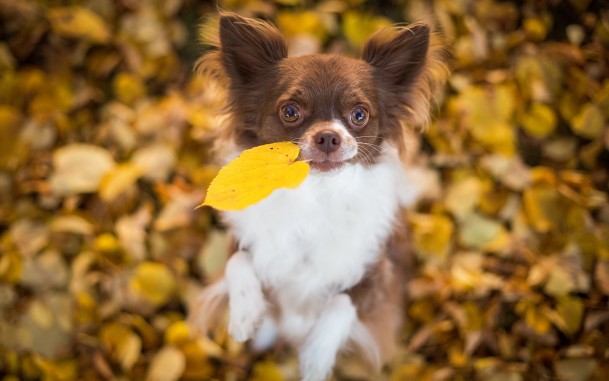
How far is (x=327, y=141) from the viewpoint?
5.88ft

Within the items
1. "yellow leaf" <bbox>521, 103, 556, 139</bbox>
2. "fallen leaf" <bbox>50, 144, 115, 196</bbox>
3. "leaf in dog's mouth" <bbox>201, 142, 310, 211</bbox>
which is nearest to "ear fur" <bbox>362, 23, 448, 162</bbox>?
"leaf in dog's mouth" <bbox>201, 142, 310, 211</bbox>

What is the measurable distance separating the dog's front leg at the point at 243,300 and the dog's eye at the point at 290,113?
63 centimetres

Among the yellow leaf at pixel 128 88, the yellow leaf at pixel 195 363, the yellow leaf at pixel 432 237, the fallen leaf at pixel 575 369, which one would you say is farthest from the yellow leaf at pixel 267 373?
the yellow leaf at pixel 128 88

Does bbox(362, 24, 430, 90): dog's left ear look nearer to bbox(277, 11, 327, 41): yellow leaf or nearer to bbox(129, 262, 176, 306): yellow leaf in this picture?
bbox(277, 11, 327, 41): yellow leaf

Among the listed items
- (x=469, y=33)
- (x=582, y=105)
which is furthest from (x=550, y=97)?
(x=469, y=33)

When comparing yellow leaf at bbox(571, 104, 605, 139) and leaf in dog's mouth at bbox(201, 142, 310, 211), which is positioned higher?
leaf in dog's mouth at bbox(201, 142, 310, 211)

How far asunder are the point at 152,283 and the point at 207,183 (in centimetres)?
65

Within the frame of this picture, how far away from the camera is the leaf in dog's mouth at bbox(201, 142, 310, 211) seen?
1.66m

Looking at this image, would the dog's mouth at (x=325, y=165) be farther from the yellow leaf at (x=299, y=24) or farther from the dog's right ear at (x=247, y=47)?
the yellow leaf at (x=299, y=24)

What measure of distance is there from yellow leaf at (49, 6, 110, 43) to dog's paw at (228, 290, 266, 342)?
219 centimetres

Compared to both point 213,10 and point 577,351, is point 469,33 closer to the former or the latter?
point 213,10

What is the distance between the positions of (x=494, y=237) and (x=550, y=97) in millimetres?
945

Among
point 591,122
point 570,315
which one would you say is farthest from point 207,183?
point 591,122

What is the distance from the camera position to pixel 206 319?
2533 millimetres
